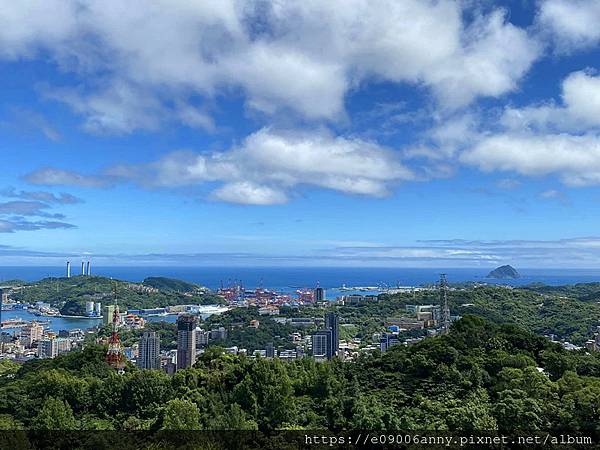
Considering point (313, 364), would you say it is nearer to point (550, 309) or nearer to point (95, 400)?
point (95, 400)

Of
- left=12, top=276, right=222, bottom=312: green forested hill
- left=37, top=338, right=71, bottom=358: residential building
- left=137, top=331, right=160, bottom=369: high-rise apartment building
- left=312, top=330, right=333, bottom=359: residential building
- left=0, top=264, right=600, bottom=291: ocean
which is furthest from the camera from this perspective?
left=0, top=264, right=600, bottom=291: ocean

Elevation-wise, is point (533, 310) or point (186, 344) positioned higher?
point (533, 310)

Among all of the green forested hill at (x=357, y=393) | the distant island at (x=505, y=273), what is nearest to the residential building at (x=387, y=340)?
the green forested hill at (x=357, y=393)

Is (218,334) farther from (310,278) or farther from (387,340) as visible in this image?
(310,278)

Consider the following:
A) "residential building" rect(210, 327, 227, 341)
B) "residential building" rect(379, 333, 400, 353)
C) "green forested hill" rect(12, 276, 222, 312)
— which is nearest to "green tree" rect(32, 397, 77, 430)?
"residential building" rect(379, 333, 400, 353)

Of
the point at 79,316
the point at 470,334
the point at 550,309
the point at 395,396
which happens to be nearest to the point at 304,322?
the point at 550,309

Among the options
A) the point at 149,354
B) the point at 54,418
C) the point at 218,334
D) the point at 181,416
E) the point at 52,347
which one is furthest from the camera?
the point at 218,334

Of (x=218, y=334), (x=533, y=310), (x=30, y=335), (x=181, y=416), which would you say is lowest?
(x=30, y=335)

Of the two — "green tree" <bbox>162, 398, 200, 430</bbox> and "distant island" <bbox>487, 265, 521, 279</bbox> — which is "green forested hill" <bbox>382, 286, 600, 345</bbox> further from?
"distant island" <bbox>487, 265, 521, 279</bbox>

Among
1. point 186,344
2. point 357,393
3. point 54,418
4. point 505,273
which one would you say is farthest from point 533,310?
point 505,273

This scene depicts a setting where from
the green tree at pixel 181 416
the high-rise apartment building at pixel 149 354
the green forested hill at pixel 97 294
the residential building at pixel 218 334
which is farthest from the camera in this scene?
the green forested hill at pixel 97 294

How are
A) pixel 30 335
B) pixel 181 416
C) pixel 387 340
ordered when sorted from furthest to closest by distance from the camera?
pixel 30 335
pixel 387 340
pixel 181 416

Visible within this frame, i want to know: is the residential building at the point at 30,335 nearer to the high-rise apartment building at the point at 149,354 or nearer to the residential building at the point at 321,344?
the high-rise apartment building at the point at 149,354
